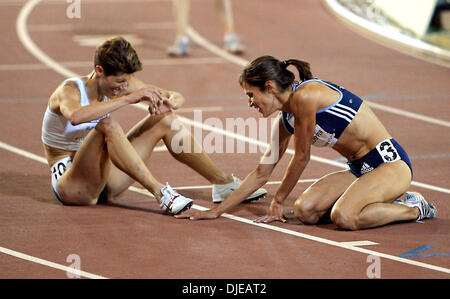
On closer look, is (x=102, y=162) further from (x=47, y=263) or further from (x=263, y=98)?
(x=263, y=98)

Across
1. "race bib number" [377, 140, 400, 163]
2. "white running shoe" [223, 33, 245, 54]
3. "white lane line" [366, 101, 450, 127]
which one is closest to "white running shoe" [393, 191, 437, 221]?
"race bib number" [377, 140, 400, 163]

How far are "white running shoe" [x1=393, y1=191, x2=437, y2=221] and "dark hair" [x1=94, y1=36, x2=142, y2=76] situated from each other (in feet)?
6.66

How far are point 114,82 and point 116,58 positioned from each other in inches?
7.7

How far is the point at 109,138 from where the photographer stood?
524 centimetres

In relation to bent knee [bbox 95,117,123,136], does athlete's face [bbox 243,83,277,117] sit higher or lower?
higher

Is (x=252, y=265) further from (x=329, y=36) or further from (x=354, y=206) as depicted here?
(x=329, y=36)

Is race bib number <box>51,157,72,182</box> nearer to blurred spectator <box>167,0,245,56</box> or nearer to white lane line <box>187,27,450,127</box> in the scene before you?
white lane line <box>187,27,450,127</box>

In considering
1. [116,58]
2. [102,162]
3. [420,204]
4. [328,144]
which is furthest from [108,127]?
[420,204]

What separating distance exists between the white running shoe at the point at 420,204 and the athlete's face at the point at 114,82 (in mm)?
2019

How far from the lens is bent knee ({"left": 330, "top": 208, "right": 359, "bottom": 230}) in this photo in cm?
507

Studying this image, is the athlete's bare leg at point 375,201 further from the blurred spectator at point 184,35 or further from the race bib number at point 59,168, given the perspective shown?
the blurred spectator at point 184,35

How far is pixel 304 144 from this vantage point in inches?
197

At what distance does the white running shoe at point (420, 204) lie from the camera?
17.4 ft

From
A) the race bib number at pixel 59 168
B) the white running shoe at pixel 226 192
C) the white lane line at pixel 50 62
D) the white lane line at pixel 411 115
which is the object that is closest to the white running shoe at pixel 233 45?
the white lane line at pixel 50 62
